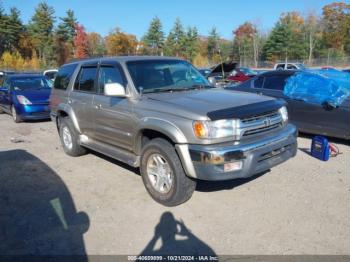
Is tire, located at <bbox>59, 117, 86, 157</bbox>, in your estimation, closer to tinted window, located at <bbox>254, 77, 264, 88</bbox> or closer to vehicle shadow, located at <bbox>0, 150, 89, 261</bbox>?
vehicle shadow, located at <bbox>0, 150, 89, 261</bbox>

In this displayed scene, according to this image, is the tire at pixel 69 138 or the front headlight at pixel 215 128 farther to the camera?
the tire at pixel 69 138

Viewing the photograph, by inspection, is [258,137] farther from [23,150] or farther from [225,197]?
[23,150]

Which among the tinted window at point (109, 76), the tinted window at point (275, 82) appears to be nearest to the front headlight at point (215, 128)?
the tinted window at point (109, 76)

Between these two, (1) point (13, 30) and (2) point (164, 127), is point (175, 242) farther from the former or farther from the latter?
(1) point (13, 30)

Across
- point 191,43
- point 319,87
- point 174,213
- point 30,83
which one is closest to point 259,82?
point 319,87

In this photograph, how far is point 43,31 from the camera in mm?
69625

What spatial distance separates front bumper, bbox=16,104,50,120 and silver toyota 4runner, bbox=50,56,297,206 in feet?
18.2

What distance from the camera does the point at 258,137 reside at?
4309 millimetres

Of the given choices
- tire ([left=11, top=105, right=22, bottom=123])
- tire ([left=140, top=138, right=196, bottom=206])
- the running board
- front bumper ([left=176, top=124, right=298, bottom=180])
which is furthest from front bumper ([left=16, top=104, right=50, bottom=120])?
front bumper ([left=176, top=124, right=298, bottom=180])

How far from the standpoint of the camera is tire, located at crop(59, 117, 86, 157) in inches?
261

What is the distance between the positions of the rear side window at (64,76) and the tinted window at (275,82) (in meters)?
4.65

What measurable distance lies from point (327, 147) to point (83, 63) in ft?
15.7

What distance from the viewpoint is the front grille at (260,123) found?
416 cm

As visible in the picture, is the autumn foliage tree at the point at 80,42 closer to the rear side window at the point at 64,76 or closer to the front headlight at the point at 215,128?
the rear side window at the point at 64,76
